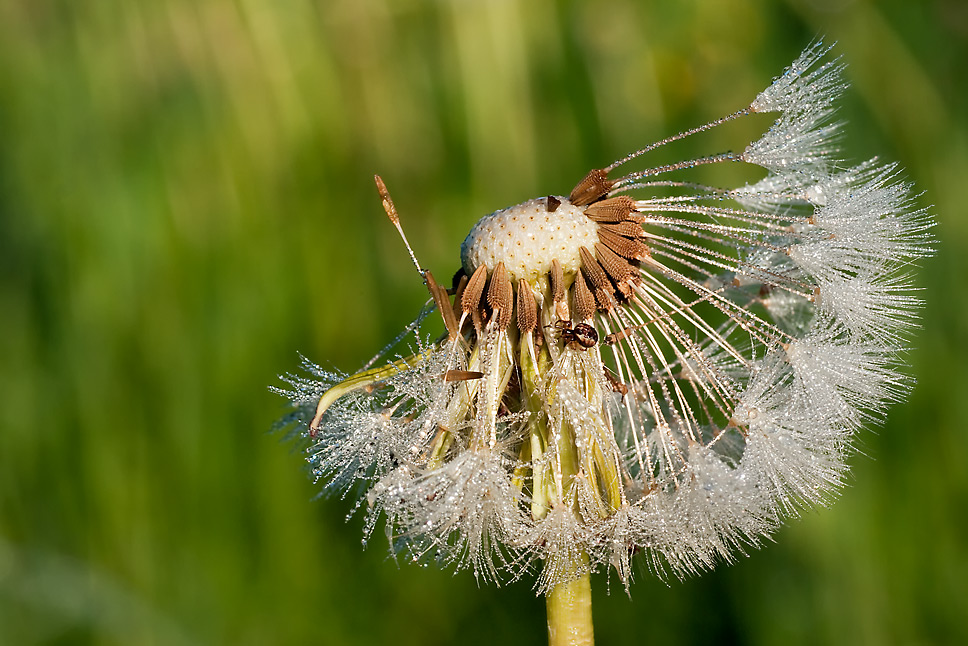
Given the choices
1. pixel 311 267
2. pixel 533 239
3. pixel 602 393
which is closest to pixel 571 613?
pixel 602 393

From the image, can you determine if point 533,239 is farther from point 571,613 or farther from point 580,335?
point 571,613

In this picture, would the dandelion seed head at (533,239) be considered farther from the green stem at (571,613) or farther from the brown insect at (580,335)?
the green stem at (571,613)

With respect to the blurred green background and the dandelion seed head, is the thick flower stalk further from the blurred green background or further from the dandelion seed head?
the blurred green background

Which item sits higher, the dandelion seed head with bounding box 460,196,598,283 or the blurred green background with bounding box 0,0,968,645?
the blurred green background with bounding box 0,0,968,645

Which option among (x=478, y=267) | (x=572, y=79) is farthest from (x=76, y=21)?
(x=478, y=267)

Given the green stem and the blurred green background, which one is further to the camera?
the blurred green background

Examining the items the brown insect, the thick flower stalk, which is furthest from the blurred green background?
the brown insect
